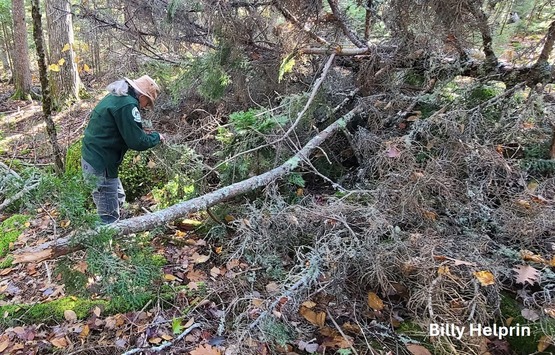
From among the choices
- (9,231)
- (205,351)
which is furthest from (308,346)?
(9,231)

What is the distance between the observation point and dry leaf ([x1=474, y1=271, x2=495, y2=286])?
2293mm

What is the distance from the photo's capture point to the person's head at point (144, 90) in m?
3.88

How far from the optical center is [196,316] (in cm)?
292

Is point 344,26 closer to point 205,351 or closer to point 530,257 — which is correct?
point 530,257

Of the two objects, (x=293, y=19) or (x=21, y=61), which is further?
(x=21, y=61)

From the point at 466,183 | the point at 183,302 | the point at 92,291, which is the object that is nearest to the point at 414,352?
the point at 466,183

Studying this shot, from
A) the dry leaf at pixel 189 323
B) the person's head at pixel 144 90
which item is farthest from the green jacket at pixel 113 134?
the dry leaf at pixel 189 323

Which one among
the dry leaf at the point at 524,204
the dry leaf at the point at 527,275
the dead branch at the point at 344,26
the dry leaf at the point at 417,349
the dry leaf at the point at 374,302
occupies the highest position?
the dead branch at the point at 344,26

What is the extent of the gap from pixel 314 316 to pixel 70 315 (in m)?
1.97

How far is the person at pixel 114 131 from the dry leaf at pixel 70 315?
896 millimetres

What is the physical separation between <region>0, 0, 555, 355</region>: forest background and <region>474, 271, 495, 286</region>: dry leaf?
0.01m

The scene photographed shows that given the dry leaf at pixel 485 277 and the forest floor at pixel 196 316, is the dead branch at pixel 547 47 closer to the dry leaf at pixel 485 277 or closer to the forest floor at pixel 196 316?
the forest floor at pixel 196 316

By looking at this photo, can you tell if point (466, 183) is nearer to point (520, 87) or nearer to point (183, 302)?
point (520, 87)

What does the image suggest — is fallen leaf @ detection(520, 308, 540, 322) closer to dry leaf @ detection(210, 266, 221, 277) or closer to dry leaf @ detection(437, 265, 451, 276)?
dry leaf @ detection(437, 265, 451, 276)
